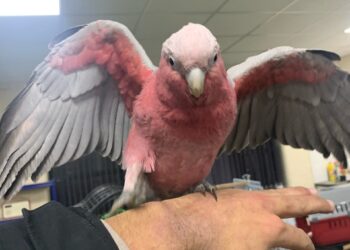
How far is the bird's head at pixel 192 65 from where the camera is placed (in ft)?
2.20

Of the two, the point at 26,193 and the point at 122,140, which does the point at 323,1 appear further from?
the point at 26,193

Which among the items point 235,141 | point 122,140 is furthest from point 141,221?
point 235,141

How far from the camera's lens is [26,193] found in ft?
10.3

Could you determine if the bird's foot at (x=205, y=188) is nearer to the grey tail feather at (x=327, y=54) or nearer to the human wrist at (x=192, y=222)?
the human wrist at (x=192, y=222)

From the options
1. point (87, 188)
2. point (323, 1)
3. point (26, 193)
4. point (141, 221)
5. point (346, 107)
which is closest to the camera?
point (141, 221)

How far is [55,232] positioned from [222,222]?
0.28 m

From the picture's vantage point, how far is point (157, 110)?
0.80 meters

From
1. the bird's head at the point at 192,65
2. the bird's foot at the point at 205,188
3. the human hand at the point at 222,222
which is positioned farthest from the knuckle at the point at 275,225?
the bird's head at the point at 192,65

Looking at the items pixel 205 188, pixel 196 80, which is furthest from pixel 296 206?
pixel 196 80

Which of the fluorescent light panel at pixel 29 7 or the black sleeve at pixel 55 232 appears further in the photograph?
the fluorescent light panel at pixel 29 7

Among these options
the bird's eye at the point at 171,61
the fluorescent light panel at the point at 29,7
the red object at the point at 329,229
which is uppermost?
the fluorescent light panel at the point at 29,7

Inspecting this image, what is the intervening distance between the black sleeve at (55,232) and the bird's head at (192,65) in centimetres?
28

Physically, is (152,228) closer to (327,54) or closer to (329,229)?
(329,229)

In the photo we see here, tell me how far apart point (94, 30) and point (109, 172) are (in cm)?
281
